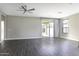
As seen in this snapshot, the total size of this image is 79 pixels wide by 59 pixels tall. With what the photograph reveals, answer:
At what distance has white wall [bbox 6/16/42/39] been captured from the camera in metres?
9.54

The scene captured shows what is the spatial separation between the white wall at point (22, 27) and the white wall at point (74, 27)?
2708 millimetres

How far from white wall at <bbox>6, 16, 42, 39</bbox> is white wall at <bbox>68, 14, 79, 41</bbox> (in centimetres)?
271

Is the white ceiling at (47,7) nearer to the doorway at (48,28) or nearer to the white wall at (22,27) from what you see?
the white wall at (22,27)

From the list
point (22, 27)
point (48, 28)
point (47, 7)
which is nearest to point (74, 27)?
point (47, 7)

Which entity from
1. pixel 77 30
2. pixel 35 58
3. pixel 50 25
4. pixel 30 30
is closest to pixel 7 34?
pixel 30 30

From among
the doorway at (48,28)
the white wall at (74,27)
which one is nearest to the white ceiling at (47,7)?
the white wall at (74,27)

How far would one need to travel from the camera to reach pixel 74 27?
8445 millimetres

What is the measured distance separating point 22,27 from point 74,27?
423cm

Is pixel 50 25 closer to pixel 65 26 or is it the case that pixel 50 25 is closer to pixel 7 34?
pixel 65 26

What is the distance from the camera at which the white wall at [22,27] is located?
9539 mm

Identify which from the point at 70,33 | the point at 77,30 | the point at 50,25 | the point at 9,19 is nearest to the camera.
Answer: the point at 77,30

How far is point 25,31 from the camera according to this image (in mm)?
9930

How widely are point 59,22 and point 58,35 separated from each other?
3.93 ft

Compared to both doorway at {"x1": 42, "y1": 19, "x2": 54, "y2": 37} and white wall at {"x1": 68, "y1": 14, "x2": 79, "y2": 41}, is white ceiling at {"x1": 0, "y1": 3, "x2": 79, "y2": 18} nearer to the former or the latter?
white wall at {"x1": 68, "y1": 14, "x2": 79, "y2": 41}
